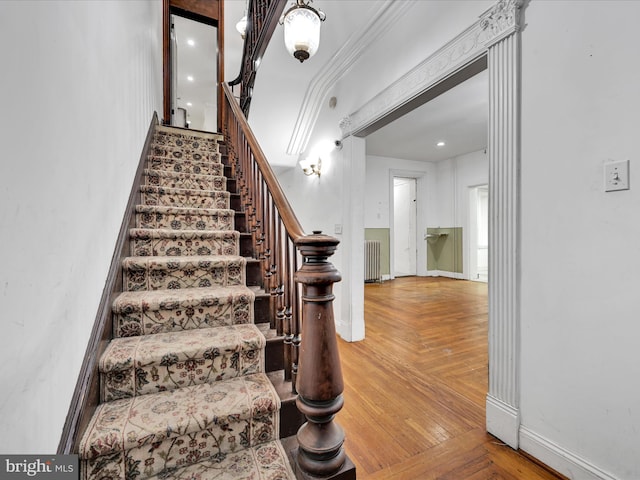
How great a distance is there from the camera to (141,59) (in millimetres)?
2334

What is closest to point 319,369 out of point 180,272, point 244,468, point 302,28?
point 244,468

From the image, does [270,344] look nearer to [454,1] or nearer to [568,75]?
[568,75]

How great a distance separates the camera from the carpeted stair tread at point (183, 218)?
6.66 ft

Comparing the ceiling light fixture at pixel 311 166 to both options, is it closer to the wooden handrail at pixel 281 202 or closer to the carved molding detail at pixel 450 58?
the carved molding detail at pixel 450 58

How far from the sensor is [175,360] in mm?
1183

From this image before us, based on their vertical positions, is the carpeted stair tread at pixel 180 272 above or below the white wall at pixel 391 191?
below

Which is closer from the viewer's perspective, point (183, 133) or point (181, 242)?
point (181, 242)

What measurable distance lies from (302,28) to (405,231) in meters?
5.85

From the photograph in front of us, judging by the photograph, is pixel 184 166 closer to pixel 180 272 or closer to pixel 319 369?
pixel 180 272

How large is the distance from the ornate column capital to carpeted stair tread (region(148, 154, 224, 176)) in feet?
7.65

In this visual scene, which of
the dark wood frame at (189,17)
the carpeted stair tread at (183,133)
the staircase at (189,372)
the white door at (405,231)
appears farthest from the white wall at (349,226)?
the white door at (405,231)

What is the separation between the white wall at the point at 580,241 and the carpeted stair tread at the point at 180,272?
5.23 feet

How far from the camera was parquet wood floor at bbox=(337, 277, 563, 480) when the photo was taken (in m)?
1.32

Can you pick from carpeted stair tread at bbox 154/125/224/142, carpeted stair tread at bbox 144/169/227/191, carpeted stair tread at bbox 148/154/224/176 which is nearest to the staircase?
carpeted stair tread at bbox 144/169/227/191
